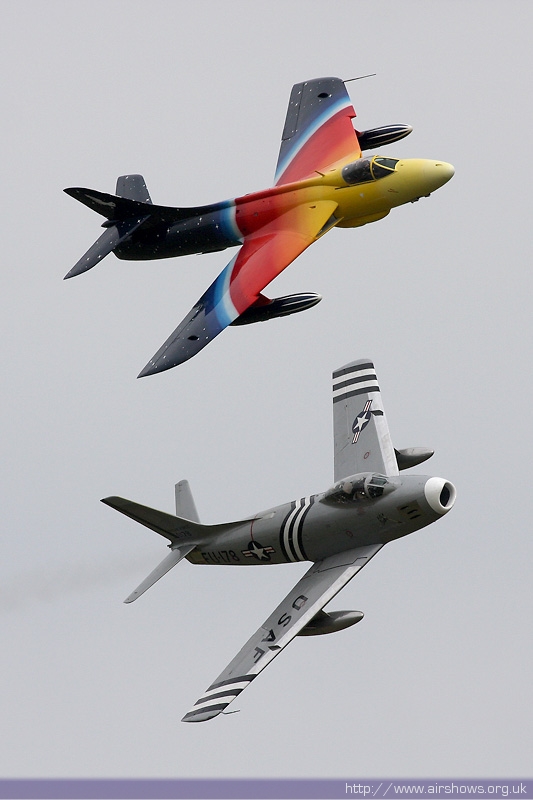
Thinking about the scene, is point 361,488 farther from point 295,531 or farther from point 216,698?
point 216,698

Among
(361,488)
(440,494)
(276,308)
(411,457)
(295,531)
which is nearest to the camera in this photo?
(440,494)

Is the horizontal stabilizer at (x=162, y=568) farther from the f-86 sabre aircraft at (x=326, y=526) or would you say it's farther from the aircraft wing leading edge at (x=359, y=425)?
the aircraft wing leading edge at (x=359, y=425)

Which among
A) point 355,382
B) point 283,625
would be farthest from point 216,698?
point 355,382

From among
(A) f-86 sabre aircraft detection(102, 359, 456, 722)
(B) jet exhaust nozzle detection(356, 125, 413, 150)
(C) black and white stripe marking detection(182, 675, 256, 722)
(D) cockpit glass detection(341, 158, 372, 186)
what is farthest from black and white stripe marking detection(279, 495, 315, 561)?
(B) jet exhaust nozzle detection(356, 125, 413, 150)

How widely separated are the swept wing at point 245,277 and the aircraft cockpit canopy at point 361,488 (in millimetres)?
5444

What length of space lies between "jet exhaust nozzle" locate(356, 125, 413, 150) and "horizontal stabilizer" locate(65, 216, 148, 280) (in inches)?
259

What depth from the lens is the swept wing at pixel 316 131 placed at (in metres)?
52.4

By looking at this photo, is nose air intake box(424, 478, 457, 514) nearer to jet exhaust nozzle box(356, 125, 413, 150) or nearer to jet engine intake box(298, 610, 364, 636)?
jet engine intake box(298, 610, 364, 636)

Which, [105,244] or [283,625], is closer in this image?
[283,625]

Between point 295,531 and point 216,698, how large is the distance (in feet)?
17.9

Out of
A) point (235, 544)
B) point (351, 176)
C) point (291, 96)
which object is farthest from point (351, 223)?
point (235, 544)

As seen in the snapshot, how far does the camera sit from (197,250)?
5194cm

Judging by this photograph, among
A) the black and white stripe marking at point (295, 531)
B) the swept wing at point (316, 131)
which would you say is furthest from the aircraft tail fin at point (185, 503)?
the swept wing at point (316, 131)

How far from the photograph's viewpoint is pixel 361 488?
44.7 m
